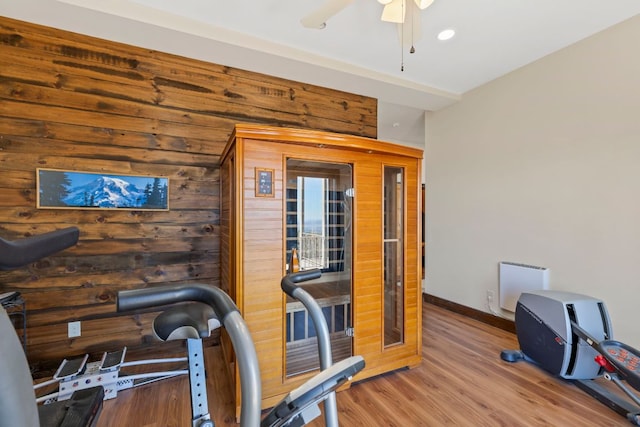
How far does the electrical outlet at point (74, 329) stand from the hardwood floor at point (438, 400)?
30.3 inches

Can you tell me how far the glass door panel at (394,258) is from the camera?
241 cm

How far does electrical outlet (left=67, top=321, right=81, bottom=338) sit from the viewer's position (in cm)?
244

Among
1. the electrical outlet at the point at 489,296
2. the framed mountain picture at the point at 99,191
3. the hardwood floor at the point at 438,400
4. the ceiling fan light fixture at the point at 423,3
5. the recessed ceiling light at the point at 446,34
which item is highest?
the recessed ceiling light at the point at 446,34

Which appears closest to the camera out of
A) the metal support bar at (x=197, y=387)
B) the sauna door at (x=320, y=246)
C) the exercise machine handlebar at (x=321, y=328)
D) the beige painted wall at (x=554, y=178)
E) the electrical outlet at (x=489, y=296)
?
the metal support bar at (x=197, y=387)

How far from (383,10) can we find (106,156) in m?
2.66

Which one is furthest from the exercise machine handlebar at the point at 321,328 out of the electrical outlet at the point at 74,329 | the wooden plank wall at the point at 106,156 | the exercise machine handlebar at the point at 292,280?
the electrical outlet at the point at 74,329

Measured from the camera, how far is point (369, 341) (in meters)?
2.27

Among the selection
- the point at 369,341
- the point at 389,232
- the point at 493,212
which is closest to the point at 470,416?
the point at 369,341

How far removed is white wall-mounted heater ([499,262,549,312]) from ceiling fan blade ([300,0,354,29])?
121 inches

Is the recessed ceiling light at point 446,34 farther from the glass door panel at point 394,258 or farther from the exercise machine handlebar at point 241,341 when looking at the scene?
the exercise machine handlebar at point 241,341

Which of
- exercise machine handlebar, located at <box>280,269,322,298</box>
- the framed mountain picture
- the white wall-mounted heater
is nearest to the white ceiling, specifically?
the framed mountain picture

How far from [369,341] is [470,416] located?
0.79 m

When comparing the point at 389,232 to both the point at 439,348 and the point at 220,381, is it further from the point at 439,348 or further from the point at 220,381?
the point at 220,381

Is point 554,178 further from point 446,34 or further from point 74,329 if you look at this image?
point 74,329
